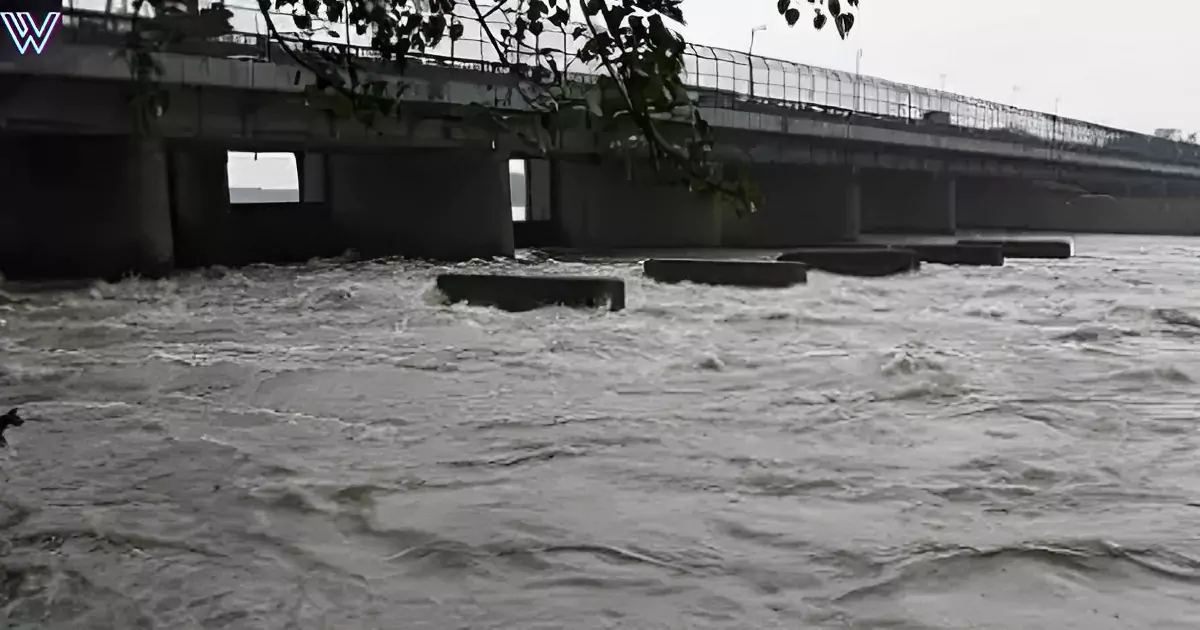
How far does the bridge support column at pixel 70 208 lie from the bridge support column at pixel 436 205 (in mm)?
9238

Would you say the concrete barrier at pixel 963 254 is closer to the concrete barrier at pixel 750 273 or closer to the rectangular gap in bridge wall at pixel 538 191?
the concrete barrier at pixel 750 273

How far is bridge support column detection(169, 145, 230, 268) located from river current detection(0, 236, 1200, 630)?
54.5 ft

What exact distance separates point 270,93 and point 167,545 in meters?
20.8

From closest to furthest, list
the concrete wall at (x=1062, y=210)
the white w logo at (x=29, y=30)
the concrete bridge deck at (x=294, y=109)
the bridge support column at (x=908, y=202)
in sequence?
the white w logo at (x=29, y=30) → the concrete bridge deck at (x=294, y=109) → the bridge support column at (x=908, y=202) → the concrete wall at (x=1062, y=210)

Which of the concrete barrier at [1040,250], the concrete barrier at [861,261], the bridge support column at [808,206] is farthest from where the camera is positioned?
the bridge support column at [808,206]

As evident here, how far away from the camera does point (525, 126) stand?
3707 mm

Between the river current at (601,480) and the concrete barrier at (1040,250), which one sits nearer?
the river current at (601,480)

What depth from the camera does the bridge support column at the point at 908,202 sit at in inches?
2365

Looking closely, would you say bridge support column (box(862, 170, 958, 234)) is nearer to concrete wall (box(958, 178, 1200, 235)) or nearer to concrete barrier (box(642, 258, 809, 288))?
concrete wall (box(958, 178, 1200, 235))

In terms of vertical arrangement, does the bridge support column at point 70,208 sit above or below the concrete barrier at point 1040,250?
above

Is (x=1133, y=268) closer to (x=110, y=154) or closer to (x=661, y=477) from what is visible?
(x=110, y=154)

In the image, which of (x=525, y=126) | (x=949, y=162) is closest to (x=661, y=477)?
(x=525, y=126)

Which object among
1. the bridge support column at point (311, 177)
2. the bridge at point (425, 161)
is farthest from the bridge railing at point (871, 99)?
the bridge support column at point (311, 177)

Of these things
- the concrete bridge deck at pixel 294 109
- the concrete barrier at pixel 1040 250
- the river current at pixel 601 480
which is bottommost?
the river current at pixel 601 480
